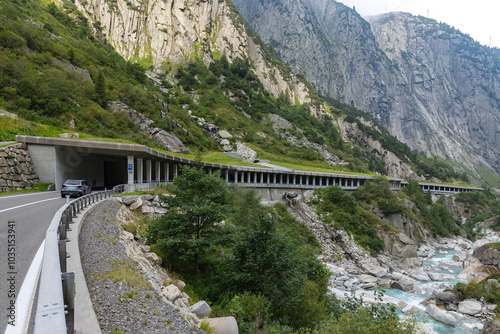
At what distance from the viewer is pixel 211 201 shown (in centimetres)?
1453

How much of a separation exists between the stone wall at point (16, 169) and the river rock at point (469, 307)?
39.3 metres

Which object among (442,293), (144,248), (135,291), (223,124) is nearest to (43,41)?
(223,124)

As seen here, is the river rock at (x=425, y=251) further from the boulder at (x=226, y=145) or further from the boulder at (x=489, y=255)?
the boulder at (x=226, y=145)

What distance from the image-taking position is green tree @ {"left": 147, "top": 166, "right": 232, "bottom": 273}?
43.0 ft

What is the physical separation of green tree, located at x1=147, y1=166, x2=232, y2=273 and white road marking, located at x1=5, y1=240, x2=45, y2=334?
659 cm

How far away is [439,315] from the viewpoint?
70.7ft

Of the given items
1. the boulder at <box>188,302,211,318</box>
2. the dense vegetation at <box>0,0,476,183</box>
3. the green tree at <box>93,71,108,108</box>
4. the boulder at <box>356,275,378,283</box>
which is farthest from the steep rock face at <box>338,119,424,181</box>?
the boulder at <box>188,302,211,318</box>

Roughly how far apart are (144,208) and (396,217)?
4347 centimetres

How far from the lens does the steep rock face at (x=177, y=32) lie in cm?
10119

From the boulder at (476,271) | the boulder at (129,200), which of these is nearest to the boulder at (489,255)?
the boulder at (476,271)

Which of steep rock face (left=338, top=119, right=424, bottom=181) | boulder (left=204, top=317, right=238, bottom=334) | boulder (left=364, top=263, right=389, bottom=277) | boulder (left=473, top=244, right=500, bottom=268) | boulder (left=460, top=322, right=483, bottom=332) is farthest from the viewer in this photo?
steep rock face (left=338, top=119, right=424, bottom=181)

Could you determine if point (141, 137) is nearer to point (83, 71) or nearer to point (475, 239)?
point (83, 71)

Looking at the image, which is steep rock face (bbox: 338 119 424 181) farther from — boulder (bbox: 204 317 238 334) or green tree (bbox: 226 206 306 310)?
boulder (bbox: 204 317 238 334)

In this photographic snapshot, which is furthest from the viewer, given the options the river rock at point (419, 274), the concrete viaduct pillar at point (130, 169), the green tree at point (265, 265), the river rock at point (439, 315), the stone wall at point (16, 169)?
the river rock at point (419, 274)
